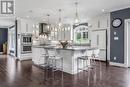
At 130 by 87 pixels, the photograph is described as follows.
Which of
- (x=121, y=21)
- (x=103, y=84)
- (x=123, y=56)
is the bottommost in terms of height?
(x=103, y=84)

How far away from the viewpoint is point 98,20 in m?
8.23

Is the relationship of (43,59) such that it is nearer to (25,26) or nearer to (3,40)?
(25,26)

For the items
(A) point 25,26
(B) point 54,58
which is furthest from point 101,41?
(A) point 25,26

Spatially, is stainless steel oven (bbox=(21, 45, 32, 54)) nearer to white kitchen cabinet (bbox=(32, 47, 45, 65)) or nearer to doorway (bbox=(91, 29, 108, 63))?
white kitchen cabinet (bbox=(32, 47, 45, 65))

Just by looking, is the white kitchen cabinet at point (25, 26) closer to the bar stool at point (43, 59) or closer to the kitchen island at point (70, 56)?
the bar stool at point (43, 59)

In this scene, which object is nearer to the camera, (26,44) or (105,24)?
(105,24)

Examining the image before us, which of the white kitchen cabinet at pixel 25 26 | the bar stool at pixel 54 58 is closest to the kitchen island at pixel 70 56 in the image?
the bar stool at pixel 54 58

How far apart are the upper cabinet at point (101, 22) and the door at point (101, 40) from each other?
310mm

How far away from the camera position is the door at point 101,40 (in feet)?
25.6

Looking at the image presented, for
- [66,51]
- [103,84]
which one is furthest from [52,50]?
[103,84]

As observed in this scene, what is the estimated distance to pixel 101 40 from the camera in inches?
314

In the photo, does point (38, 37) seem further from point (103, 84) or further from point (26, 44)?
point (103, 84)

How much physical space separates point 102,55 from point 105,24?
6.06 ft

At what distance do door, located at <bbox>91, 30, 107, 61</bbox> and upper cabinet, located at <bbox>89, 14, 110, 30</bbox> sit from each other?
1.02 feet
